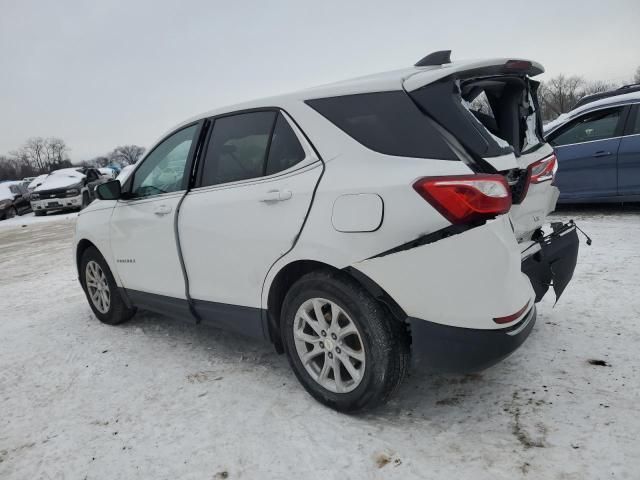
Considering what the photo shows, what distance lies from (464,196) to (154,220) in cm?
227

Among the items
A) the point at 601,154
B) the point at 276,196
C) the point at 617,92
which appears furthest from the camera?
the point at 617,92

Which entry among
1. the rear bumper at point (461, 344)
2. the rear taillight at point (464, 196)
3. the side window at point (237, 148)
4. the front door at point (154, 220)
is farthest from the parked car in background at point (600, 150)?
the front door at point (154, 220)

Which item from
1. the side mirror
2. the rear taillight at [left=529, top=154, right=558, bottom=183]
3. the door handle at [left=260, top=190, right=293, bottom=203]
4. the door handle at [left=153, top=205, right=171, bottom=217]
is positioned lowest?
the rear taillight at [left=529, top=154, right=558, bottom=183]

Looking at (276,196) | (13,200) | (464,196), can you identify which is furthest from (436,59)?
(13,200)

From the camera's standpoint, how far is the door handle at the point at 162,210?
327cm

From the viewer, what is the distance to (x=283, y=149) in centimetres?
265

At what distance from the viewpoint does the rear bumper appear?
82.6 inches

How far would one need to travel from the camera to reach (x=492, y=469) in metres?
2.00

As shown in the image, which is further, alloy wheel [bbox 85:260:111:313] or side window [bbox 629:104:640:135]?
side window [bbox 629:104:640:135]

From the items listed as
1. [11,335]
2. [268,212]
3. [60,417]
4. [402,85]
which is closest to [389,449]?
[268,212]

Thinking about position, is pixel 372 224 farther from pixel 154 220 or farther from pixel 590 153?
pixel 590 153

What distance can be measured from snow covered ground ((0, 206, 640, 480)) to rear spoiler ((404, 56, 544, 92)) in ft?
5.47

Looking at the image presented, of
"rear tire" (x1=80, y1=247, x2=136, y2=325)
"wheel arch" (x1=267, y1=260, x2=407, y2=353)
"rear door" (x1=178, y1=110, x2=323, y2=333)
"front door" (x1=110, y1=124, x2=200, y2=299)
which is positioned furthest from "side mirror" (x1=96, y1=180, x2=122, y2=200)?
"wheel arch" (x1=267, y1=260, x2=407, y2=353)

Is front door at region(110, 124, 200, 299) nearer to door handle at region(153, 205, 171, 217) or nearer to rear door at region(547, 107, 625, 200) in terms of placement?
door handle at region(153, 205, 171, 217)
